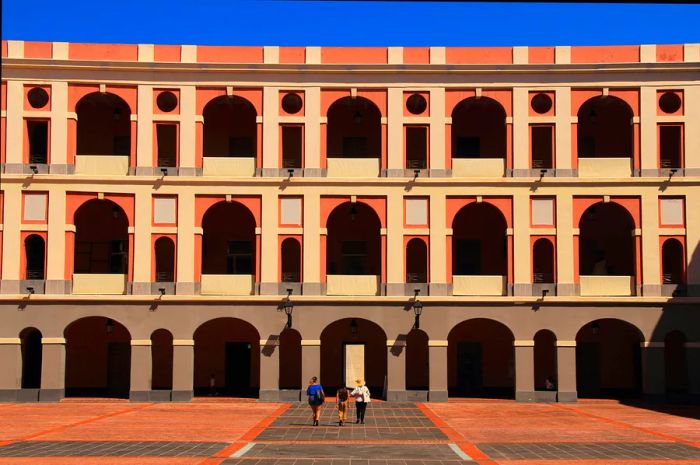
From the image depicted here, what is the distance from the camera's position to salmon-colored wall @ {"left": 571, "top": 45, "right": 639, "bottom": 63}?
33625 mm

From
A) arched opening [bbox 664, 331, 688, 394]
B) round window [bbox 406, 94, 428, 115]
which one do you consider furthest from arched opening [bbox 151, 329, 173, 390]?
arched opening [bbox 664, 331, 688, 394]

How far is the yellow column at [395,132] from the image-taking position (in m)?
33.7

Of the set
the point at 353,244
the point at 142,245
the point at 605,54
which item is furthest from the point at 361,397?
the point at 605,54

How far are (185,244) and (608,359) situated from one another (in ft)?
62.1

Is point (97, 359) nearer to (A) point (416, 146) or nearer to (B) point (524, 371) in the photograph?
(A) point (416, 146)

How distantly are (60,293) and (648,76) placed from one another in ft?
81.8

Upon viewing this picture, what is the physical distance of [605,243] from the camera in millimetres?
36531

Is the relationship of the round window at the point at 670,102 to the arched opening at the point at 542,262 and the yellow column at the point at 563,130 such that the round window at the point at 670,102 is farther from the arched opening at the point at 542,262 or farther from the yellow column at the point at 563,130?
the arched opening at the point at 542,262

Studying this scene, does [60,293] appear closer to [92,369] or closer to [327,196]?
[92,369]

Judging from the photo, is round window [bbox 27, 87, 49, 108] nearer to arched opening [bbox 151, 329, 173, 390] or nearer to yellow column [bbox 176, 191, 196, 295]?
yellow column [bbox 176, 191, 196, 295]

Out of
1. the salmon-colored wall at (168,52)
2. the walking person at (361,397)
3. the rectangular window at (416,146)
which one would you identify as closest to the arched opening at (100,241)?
the salmon-colored wall at (168,52)

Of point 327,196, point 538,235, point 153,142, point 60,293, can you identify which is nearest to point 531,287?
point 538,235

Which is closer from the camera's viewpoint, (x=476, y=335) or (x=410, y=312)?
(x=410, y=312)

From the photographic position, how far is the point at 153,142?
33.5m
